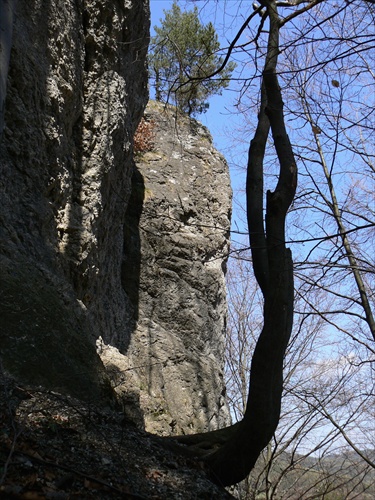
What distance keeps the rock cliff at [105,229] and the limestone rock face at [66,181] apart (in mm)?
16

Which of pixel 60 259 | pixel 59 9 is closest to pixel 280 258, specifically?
Result: pixel 60 259

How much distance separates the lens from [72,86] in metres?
7.21

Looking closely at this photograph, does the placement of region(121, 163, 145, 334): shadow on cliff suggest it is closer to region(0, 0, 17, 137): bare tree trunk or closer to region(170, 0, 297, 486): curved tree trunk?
region(170, 0, 297, 486): curved tree trunk

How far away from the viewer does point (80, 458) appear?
10.3 feet

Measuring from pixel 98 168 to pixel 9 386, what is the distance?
15.0 feet

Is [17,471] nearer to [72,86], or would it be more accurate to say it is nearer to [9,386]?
[9,386]

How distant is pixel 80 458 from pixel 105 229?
5470 millimetres

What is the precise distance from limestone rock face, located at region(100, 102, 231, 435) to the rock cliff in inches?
1.1

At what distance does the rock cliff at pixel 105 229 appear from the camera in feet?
15.1

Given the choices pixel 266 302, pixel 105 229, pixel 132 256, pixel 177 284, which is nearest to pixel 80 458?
pixel 266 302

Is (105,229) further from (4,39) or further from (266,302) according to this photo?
(4,39)

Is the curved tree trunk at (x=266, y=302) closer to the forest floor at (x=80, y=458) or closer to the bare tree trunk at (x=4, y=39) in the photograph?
the forest floor at (x=80, y=458)

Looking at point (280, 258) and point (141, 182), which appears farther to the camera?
point (141, 182)

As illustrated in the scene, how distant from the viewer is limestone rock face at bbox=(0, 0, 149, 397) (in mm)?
4332
